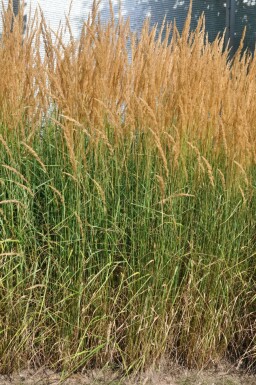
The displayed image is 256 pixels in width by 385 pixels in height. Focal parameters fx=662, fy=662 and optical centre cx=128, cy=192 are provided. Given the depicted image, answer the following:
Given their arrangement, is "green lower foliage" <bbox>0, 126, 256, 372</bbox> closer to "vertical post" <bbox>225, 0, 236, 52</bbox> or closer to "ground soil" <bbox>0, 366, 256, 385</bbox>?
"ground soil" <bbox>0, 366, 256, 385</bbox>

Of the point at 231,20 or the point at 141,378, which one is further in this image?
the point at 231,20

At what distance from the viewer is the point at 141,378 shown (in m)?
2.69

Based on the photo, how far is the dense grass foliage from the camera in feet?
8.64

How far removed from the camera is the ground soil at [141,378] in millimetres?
2666

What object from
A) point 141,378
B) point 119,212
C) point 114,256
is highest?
point 119,212

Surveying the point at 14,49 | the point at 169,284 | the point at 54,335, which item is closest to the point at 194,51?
the point at 14,49

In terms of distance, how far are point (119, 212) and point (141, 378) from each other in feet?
2.24

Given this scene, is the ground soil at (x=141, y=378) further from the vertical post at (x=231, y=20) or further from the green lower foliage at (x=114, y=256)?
the vertical post at (x=231, y=20)

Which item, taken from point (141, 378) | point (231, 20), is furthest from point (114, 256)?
point (231, 20)

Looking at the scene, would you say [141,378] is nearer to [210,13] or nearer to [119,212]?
[119,212]

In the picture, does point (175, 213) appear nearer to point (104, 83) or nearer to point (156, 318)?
point (156, 318)

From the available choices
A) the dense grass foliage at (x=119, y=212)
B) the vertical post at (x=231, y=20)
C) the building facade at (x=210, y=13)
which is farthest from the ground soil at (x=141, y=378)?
the vertical post at (x=231, y=20)

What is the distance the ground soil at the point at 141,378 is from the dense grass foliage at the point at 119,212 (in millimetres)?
46

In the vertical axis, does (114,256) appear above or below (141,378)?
above
